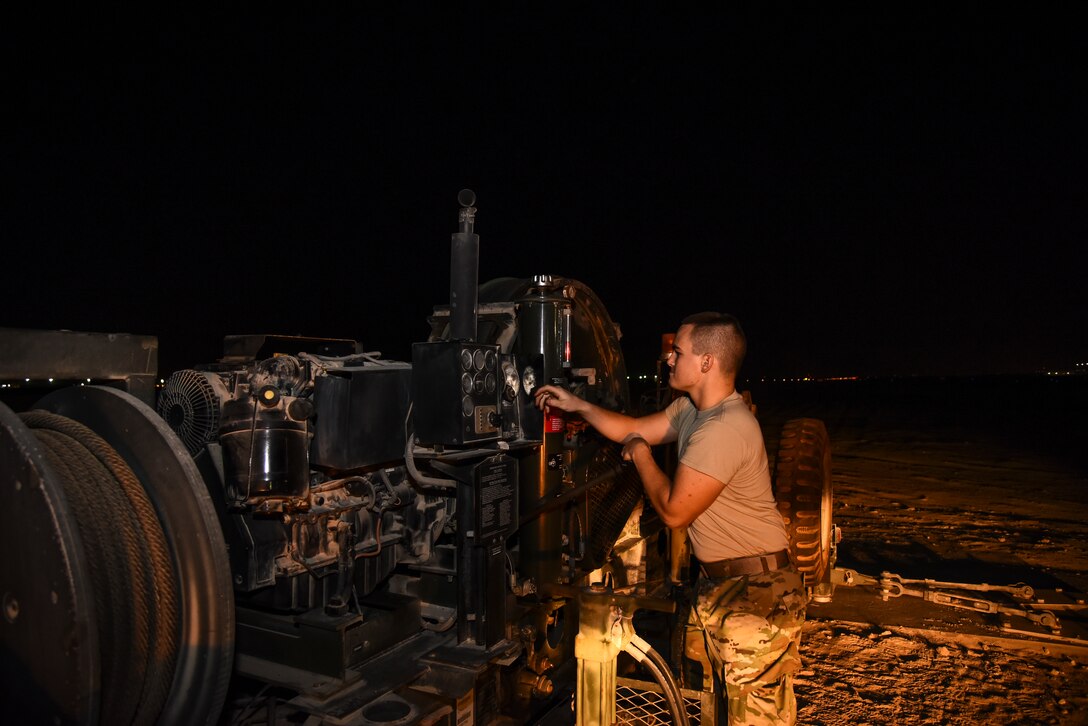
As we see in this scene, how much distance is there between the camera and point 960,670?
5012 millimetres

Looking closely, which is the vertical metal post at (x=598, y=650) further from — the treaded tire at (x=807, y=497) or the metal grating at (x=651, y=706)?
the treaded tire at (x=807, y=497)

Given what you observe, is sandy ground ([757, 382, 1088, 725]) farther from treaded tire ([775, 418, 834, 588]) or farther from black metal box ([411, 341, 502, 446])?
black metal box ([411, 341, 502, 446])

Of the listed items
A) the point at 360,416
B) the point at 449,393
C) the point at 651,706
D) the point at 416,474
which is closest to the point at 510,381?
the point at 449,393

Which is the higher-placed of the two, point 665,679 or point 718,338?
point 718,338

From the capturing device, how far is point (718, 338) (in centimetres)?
334

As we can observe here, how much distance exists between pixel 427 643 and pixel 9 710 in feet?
6.35

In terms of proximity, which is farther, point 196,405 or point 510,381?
point 510,381

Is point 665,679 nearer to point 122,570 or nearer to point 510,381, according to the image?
point 510,381

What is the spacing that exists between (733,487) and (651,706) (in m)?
1.73

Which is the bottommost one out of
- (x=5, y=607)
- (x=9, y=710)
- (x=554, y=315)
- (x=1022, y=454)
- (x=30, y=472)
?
(x=1022, y=454)

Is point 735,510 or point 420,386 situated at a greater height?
point 420,386

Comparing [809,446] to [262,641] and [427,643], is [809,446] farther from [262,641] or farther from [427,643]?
[262,641]

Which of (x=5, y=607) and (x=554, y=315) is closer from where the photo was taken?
(x=5, y=607)

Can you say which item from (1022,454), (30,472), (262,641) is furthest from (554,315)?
(1022,454)
